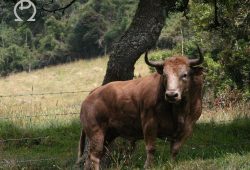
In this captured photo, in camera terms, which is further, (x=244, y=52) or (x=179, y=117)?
(x=244, y=52)

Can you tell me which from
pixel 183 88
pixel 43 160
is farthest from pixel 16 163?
pixel 183 88

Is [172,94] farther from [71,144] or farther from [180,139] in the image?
[71,144]

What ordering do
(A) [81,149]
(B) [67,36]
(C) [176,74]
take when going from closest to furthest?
1. (C) [176,74]
2. (A) [81,149]
3. (B) [67,36]

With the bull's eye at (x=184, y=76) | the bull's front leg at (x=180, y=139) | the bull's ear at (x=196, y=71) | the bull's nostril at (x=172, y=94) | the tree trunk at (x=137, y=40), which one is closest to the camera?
the bull's nostril at (x=172, y=94)

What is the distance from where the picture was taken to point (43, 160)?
10719 mm

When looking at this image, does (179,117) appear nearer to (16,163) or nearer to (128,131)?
(128,131)

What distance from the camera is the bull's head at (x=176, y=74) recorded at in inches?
308

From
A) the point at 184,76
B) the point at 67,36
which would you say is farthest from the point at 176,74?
the point at 67,36

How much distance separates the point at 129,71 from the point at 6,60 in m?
61.8

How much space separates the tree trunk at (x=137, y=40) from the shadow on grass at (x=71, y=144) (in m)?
1.67

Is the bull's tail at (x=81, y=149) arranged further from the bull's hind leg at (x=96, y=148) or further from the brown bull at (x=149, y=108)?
the bull's hind leg at (x=96, y=148)

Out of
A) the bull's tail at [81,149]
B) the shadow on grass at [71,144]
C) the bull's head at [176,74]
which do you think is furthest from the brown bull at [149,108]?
the shadow on grass at [71,144]

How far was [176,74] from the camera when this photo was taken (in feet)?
26.4

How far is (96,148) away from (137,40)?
7.34 ft
